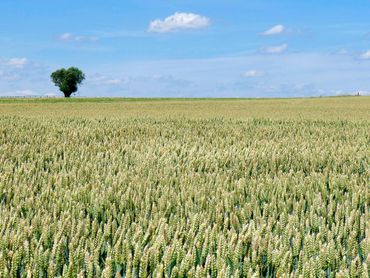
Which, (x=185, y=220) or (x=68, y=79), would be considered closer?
(x=185, y=220)

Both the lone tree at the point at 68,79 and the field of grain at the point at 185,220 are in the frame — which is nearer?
the field of grain at the point at 185,220

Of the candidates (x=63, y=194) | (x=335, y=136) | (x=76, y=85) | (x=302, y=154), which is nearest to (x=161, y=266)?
(x=63, y=194)

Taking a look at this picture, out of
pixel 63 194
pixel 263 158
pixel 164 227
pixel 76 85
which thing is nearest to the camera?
pixel 164 227

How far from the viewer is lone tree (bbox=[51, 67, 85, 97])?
115 m

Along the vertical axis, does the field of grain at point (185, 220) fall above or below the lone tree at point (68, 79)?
below

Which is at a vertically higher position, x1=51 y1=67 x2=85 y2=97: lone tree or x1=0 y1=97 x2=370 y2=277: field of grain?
x1=51 y1=67 x2=85 y2=97: lone tree

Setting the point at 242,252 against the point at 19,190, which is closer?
the point at 242,252

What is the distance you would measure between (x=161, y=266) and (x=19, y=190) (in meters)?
2.69

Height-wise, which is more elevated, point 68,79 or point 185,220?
point 68,79

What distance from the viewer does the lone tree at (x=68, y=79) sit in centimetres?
11459

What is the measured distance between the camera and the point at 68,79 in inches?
4508

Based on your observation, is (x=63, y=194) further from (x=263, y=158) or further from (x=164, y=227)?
(x=263, y=158)

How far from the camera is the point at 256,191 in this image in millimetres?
4691

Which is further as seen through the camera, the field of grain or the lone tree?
the lone tree
